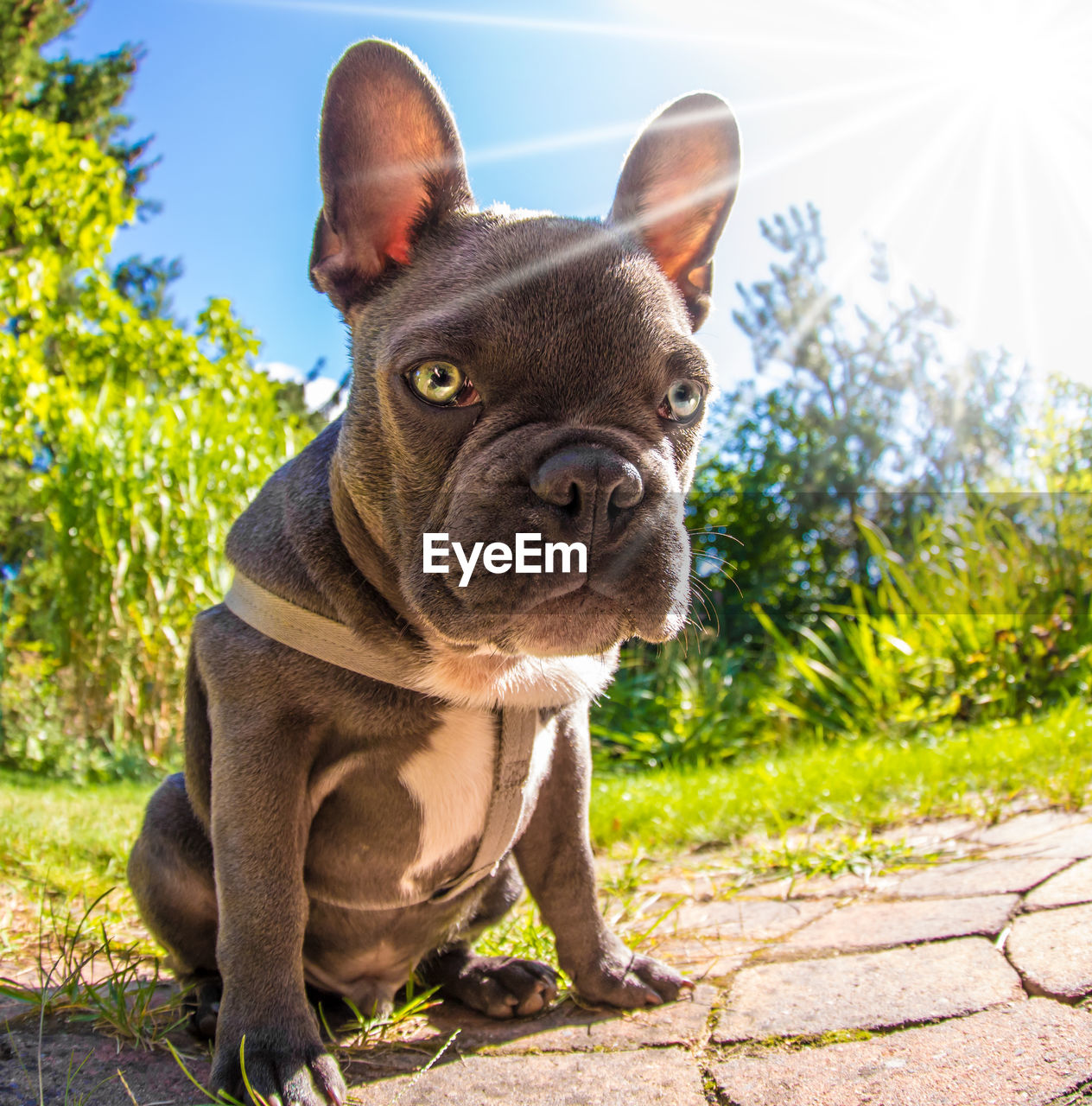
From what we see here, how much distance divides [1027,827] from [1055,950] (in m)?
1.69

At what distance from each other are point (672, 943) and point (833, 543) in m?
11.1

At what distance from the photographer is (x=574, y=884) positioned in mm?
2566

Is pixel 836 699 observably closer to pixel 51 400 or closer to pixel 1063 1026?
pixel 1063 1026

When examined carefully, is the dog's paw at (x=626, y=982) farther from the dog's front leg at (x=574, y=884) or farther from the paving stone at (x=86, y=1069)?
the paving stone at (x=86, y=1069)

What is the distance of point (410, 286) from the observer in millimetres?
2355

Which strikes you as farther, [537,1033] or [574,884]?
[574,884]

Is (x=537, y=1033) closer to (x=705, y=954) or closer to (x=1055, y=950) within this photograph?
(x=705, y=954)

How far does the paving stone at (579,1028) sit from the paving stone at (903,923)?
48 centimetres

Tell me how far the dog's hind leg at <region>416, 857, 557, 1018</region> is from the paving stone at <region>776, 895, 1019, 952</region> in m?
0.78

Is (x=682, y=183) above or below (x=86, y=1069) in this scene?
above

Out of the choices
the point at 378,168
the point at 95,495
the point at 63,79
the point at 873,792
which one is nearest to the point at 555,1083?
the point at 378,168

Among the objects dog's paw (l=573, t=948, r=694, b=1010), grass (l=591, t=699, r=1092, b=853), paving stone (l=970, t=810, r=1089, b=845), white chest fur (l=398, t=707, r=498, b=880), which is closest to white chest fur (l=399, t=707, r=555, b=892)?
white chest fur (l=398, t=707, r=498, b=880)

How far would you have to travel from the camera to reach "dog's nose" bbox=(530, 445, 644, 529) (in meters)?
1.87

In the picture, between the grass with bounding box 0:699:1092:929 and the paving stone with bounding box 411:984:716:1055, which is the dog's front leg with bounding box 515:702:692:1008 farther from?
the grass with bounding box 0:699:1092:929
